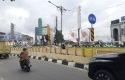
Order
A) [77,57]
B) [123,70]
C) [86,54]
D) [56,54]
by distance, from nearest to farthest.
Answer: [123,70] < [86,54] < [77,57] < [56,54]

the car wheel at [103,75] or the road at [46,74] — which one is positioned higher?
the car wheel at [103,75]

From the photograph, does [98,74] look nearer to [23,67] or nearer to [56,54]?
[23,67]

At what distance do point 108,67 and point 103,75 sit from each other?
34 cm

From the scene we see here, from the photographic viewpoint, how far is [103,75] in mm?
11031

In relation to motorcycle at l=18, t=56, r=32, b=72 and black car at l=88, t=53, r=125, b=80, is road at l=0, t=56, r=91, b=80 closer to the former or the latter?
motorcycle at l=18, t=56, r=32, b=72

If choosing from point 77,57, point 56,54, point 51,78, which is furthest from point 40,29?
point 51,78

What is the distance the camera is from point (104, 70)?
11.1 metres

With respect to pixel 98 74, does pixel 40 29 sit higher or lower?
higher

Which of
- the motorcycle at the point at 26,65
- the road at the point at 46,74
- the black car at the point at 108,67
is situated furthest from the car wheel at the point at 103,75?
the motorcycle at the point at 26,65

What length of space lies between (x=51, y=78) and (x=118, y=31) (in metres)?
103

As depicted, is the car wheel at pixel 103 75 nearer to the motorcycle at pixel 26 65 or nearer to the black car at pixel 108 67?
the black car at pixel 108 67

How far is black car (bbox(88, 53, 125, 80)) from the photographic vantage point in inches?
417

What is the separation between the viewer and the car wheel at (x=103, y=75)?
10836mm

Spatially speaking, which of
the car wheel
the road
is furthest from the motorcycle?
the car wheel
